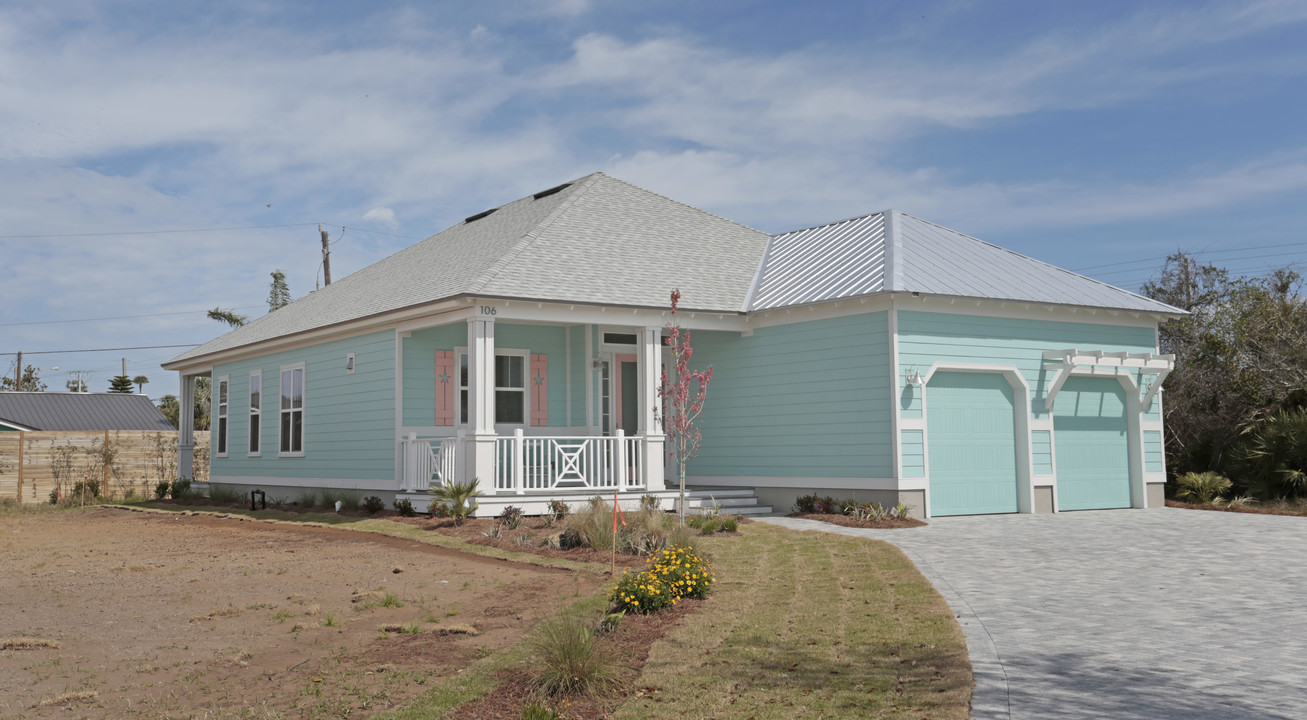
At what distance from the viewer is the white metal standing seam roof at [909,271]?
1636 centimetres

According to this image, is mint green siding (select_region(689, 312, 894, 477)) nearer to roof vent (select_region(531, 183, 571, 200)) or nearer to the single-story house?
the single-story house

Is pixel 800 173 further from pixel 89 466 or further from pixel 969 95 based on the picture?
pixel 89 466

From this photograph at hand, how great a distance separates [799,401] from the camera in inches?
667

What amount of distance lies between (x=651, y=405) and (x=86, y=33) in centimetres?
1161

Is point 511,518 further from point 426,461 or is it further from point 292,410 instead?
point 292,410

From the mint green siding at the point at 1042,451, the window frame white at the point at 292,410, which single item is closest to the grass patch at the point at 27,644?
the window frame white at the point at 292,410

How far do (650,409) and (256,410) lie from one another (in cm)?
1066

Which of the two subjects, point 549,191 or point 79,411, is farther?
point 79,411

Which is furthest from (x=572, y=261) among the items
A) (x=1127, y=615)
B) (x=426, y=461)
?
(x=1127, y=615)

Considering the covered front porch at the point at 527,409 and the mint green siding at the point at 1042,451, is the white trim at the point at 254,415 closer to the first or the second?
the covered front porch at the point at 527,409

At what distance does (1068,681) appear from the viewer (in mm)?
5730

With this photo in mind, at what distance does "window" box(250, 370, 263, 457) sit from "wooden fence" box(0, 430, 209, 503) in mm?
4679

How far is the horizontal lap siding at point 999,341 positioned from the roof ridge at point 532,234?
652 centimetres

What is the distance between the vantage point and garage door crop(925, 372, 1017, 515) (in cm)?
1593
